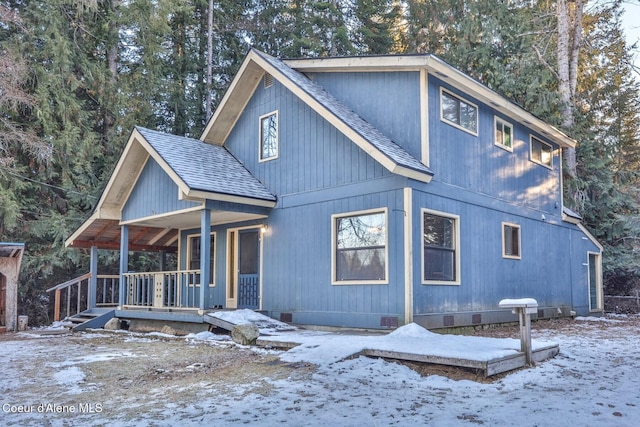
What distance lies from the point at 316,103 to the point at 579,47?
1683 cm

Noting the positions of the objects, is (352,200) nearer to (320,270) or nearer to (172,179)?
(320,270)

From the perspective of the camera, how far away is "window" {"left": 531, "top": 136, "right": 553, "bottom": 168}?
585 inches

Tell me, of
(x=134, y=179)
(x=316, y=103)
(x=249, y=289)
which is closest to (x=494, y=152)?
(x=316, y=103)

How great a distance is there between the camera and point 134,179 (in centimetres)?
1402

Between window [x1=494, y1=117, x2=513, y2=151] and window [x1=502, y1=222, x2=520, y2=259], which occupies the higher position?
window [x1=494, y1=117, x2=513, y2=151]

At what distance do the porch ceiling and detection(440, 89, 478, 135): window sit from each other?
4757 millimetres

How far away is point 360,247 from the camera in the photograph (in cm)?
1057

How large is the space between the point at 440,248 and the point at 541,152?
6453mm

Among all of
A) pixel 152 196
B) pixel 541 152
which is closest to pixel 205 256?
pixel 152 196

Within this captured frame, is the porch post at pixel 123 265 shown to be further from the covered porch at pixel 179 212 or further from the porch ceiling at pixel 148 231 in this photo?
the porch ceiling at pixel 148 231

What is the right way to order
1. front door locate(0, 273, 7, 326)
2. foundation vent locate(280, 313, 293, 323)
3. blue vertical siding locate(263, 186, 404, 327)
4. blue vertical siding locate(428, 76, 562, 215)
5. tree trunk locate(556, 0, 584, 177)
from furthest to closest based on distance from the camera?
tree trunk locate(556, 0, 584, 177) → front door locate(0, 273, 7, 326) → foundation vent locate(280, 313, 293, 323) → blue vertical siding locate(428, 76, 562, 215) → blue vertical siding locate(263, 186, 404, 327)

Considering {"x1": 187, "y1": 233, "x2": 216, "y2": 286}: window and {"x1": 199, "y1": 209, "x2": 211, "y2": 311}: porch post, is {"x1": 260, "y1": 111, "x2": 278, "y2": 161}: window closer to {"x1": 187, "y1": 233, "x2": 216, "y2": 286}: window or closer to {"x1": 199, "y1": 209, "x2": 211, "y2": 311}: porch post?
{"x1": 199, "y1": 209, "x2": 211, "y2": 311}: porch post

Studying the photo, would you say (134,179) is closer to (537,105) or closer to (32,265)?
(32,265)

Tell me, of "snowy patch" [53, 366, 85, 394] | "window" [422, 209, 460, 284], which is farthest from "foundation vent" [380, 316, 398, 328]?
"snowy patch" [53, 366, 85, 394]
